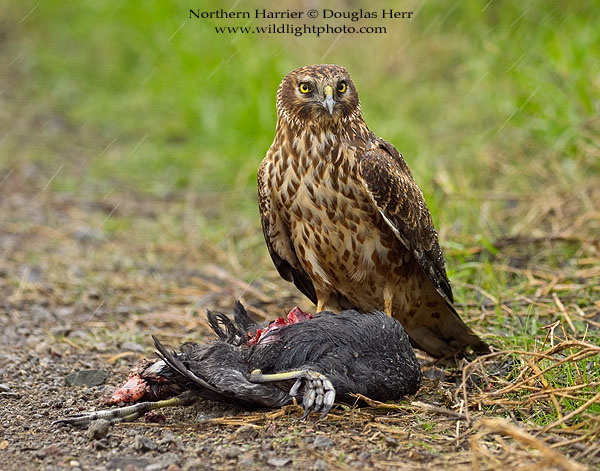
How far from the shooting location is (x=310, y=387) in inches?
134

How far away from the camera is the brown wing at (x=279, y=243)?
14.3ft

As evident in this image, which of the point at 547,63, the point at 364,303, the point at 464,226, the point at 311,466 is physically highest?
the point at 547,63

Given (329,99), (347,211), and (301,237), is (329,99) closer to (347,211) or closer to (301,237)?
(347,211)

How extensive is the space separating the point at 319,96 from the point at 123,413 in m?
1.67

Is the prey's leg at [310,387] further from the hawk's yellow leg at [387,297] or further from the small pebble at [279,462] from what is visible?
the hawk's yellow leg at [387,297]

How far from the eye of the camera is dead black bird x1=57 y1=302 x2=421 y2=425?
3471 mm

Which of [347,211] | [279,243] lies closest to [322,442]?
[347,211]

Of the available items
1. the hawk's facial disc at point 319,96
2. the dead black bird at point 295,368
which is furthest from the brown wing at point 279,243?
the dead black bird at point 295,368

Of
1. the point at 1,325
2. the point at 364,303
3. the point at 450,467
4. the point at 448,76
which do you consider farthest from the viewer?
the point at 448,76

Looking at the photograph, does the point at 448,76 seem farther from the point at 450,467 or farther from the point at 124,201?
the point at 450,467

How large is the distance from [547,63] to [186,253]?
354cm

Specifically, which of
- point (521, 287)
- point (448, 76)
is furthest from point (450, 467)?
point (448, 76)

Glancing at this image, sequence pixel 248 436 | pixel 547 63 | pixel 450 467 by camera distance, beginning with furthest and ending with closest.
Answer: pixel 547 63
pixel 248 436
pixel 450 467

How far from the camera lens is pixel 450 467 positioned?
292cm
